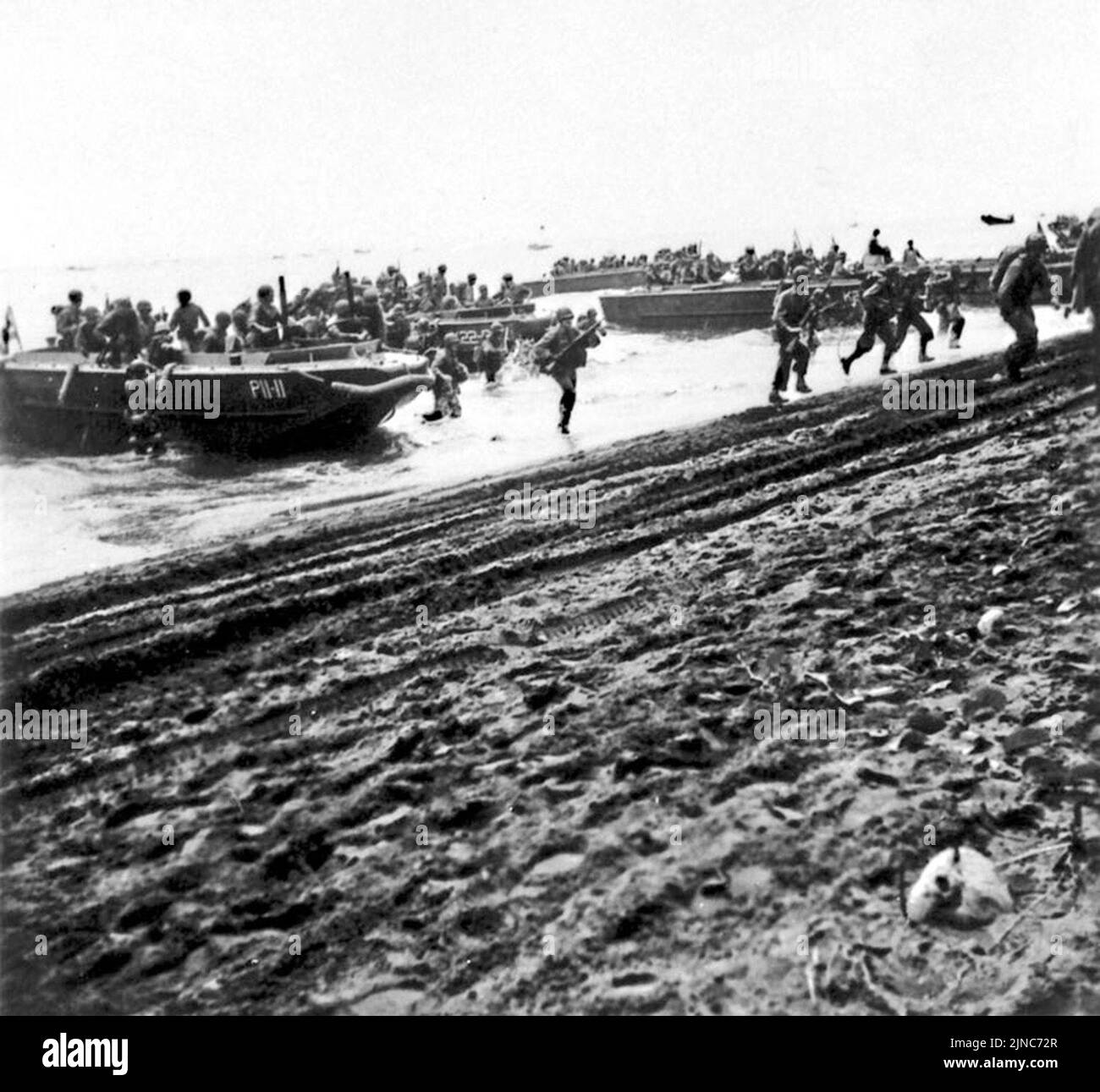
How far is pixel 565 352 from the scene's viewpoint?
1155 cm

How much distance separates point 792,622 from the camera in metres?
5.95

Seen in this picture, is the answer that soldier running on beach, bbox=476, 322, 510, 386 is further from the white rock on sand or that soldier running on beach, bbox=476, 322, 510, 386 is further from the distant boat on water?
the white rock on sand

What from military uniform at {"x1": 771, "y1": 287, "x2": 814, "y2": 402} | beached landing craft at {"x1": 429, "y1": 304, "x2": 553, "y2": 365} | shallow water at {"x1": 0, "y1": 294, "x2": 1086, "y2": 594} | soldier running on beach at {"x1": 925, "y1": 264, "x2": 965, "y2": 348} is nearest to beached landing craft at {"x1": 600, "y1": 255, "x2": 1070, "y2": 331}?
soldier running on beach at {"x1": 925, "y1": 264, "x2": 965, "y2": 348}

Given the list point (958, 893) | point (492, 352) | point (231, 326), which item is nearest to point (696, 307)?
point (492, 352)

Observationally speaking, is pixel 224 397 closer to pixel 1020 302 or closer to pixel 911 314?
pixel 911 314

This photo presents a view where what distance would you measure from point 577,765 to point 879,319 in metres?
8.98

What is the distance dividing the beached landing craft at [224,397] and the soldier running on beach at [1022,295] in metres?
6.32

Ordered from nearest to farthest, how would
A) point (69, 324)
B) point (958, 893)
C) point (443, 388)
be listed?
1. point (958, 893)
2. point (443, 388)
3. point (69, 324)

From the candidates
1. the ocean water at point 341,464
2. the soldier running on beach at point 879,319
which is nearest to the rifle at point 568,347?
the ocean water at point 341,464

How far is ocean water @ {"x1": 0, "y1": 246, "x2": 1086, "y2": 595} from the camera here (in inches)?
357

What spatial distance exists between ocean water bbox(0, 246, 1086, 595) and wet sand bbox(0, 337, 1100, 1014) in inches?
51.1

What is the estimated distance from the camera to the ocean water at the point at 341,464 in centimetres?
908

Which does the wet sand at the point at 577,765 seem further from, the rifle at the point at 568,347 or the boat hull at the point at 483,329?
the boat hull at the point at 483,329
